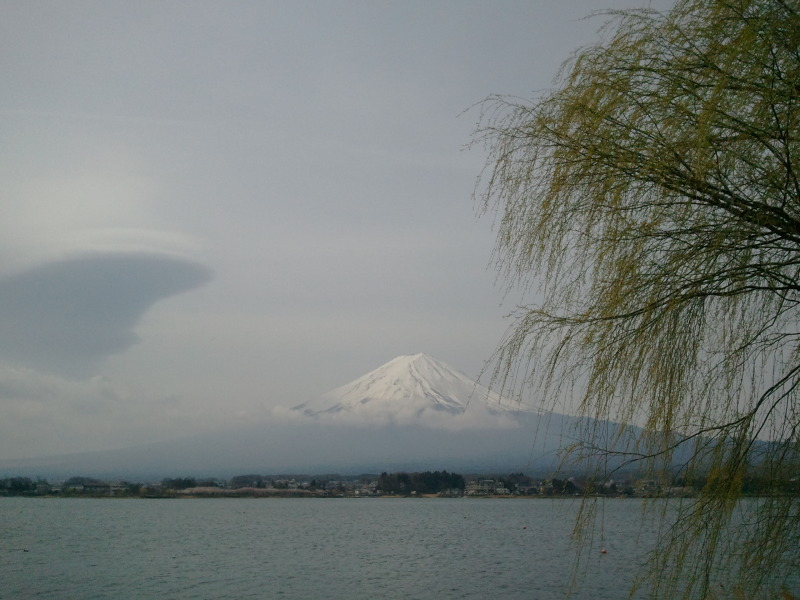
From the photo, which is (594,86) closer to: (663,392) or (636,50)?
(636,50)

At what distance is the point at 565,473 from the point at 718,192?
5.78ft

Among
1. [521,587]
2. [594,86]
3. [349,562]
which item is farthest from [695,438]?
[349,562]

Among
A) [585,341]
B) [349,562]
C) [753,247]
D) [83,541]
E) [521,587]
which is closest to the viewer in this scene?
[753,247]

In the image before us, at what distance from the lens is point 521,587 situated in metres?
23.8

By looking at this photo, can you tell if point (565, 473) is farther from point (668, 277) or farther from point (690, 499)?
point (668, 277)

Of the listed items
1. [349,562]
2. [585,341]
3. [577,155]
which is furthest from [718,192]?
[349,562]

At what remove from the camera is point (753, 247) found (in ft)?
13.2

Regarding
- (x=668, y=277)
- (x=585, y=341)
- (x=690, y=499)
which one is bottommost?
(x=690, y=499)

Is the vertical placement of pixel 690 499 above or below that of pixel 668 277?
below

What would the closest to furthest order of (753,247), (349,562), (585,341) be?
(753,247) < (585,341) < (349,562)

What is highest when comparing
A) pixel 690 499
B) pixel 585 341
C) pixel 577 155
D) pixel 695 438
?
pixel 577 155

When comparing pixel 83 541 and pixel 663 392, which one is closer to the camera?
pixel 663 392

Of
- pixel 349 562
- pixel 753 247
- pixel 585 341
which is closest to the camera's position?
pixel 753 247

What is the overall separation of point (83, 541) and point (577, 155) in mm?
50177
